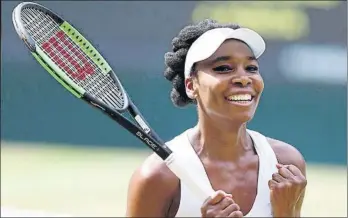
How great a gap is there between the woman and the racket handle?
4cm

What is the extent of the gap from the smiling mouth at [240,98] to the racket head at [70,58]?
1.08 feet

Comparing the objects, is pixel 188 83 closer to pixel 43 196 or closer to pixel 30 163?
pixel 43 196

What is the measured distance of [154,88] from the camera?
25.4 feet

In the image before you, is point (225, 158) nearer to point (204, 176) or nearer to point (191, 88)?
point (204, 176)

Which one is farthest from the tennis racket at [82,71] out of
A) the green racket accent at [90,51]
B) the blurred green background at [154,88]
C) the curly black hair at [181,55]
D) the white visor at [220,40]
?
the blurred green background at [154,88]

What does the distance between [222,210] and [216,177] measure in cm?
23

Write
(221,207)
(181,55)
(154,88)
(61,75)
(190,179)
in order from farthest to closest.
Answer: (154,88)
(181,55)
(61,75)
(190,179)
(221,207)

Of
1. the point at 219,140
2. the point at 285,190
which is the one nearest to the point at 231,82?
the point at 219,140

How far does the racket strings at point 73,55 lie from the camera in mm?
2422

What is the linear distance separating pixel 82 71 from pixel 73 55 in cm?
6

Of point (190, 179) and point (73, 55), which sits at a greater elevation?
point (73, 55)

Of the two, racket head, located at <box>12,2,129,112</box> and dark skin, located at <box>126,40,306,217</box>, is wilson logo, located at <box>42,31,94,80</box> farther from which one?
dark skin, located at <box>126,40,306,217</box>

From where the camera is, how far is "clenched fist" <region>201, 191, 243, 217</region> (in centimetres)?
210

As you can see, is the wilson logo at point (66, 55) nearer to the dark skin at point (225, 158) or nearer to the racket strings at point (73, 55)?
the racket strings at point (73, 55)
